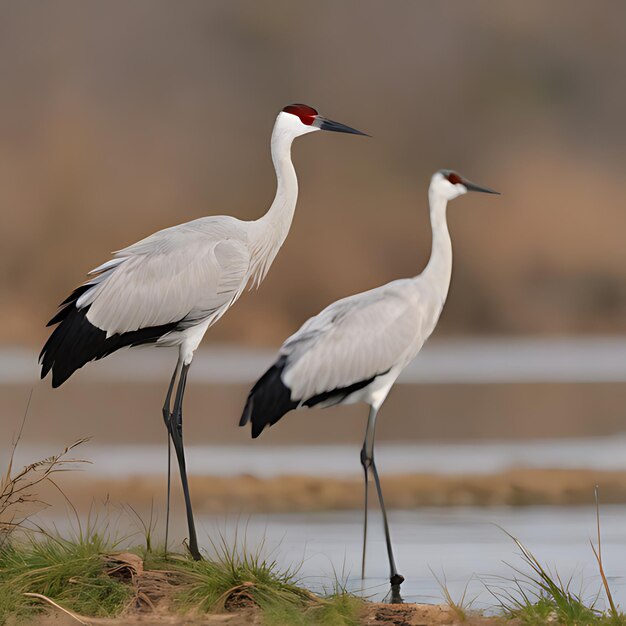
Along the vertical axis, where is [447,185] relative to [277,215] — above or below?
above

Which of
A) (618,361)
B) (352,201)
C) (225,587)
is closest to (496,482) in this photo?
(225,587)

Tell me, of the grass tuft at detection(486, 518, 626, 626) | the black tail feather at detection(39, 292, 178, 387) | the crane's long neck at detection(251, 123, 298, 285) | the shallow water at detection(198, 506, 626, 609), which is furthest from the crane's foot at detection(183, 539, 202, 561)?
the crane's long neck at detection(251, 123, 298, 285)

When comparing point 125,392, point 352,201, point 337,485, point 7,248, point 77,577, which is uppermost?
point 352,201

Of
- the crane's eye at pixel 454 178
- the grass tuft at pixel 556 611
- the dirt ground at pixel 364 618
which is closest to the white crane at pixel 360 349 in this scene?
the crane's eye at pixel 454 178

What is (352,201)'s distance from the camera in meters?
33.9

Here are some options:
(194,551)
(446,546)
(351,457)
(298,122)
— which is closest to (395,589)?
(194,551)

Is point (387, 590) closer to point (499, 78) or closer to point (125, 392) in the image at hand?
point (125, 392)

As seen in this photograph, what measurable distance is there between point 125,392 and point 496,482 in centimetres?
739

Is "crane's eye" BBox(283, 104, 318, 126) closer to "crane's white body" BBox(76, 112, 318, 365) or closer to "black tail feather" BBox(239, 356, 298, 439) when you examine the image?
"crane's white body" BBox(76, 112, 318, 365)

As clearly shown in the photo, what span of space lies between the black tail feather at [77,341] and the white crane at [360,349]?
682 millimetres

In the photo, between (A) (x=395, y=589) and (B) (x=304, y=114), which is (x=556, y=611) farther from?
(B) (x=304, y=114)

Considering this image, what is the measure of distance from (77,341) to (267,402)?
38.5 inches

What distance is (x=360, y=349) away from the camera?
22.4ft

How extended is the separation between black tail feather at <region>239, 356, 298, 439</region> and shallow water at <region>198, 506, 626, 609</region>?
1.83 feet
